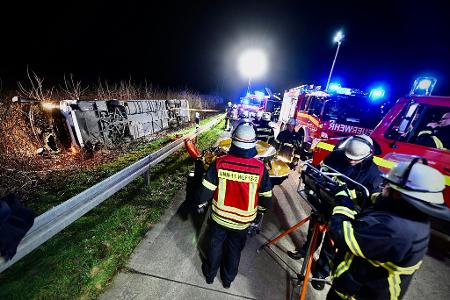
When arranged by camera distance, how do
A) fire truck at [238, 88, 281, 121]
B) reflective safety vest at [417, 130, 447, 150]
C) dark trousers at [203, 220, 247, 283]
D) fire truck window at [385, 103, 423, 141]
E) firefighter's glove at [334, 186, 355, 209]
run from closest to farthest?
firefighter's glove at [334, 186, 355, 209] → dark trousers at [203, 220, 247, 283] → reflective safety vest at [417, 130, 447, 150] → fire truck window at [385, 103, 423, 141] → fire truck at [238, 88, 281, 121]

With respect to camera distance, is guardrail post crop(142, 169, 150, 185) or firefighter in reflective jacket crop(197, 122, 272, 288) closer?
firefighter in reflective jacket crop(197, 122, 272, 288)

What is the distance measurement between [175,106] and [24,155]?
333 inches

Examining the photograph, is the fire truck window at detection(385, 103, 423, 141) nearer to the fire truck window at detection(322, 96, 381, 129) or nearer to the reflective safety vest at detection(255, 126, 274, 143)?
the fire truck window at detection(322, 96, 381, 129)

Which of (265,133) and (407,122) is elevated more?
(407,122)

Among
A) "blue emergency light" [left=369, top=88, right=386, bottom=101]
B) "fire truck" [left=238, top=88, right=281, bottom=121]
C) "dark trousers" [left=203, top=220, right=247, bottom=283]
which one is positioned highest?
"blue emergency light" [left=369, top=88, right=386, bottom=101]

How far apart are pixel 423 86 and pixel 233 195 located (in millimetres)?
5295

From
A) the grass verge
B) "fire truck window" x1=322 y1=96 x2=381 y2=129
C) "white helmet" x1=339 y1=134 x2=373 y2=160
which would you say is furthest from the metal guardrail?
"fire truck window" x1=322 y1=96 x2=381 y2=129

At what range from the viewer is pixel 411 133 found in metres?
4.26

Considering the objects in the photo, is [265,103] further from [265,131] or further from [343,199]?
[343,199]

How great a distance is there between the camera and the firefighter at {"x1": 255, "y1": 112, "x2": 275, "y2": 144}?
746 centimetres

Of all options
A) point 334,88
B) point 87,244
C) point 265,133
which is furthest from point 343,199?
point 334,88

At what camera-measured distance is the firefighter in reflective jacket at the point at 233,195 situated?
237cm

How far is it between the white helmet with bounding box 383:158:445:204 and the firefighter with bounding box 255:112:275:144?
18.8 ft

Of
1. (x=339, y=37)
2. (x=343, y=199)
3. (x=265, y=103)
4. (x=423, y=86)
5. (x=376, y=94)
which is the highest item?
(x=339, y=37)
